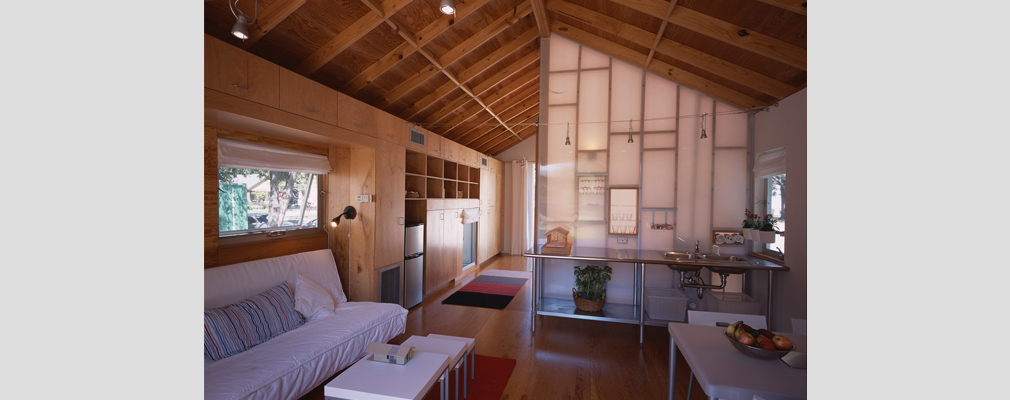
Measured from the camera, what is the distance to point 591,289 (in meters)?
3.91

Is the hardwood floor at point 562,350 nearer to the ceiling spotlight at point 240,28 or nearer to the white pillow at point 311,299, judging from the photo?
the white pillow at point 311,299

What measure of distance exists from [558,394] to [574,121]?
116 inches

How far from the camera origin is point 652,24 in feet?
10.9

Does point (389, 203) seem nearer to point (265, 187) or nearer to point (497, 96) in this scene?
point (265, 187)

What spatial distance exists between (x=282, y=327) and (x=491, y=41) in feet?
11.8

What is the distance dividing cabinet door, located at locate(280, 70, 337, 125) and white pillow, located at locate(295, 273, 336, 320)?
4.55ft

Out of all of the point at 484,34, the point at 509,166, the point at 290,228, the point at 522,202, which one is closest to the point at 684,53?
the point at 484,34

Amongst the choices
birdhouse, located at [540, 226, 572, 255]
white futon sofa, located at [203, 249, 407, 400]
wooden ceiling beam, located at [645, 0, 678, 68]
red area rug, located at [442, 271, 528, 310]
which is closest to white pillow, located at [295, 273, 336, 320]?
white futon sofa, located at [203, 249, 407, 400]

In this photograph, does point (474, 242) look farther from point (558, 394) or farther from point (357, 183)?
point (558, 394)

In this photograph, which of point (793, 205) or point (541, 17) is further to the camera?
point (541, 17)

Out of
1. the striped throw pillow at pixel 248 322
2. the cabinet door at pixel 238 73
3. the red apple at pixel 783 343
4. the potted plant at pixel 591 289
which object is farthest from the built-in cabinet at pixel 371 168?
the red apple at pixel 783 343

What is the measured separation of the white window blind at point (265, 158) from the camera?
8.87 ft

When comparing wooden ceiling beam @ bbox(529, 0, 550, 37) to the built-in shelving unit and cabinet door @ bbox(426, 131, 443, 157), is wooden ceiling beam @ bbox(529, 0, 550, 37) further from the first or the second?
the built-in shelving unit

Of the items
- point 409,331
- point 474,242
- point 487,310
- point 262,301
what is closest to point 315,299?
point 262,301
